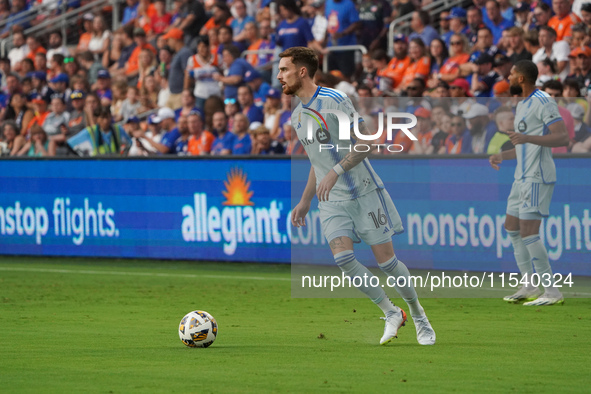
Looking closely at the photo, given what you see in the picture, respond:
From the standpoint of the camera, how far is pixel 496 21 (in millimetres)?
16844

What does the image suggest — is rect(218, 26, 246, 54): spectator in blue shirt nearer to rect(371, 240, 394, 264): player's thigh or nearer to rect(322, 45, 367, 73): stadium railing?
rect(322, 45, 367, 73): stadium railing

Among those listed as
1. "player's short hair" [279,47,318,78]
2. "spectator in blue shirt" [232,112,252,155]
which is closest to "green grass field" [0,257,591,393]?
"player's short hair" [279,47,318,78]

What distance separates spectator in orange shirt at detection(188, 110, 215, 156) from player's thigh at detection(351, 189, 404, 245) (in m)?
8.85

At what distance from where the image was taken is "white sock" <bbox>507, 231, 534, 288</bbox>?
11.5 m

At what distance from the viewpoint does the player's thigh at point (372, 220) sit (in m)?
8.10

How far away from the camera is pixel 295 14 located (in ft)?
61.2

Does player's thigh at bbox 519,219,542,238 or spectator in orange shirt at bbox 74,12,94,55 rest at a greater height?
spectator in orange shirt at bbox 74,12,94,55

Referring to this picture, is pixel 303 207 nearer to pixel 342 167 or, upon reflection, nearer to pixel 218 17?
pixel 342 167

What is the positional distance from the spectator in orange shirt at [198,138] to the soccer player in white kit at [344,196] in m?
8.75

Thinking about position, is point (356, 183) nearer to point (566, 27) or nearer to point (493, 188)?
point (493, 188)

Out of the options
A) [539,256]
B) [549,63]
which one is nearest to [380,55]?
[549,63]

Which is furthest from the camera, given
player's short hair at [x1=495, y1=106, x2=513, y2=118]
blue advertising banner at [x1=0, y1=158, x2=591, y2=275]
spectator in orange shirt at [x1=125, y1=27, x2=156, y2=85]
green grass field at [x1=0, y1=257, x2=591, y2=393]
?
spectator in orange shirt at [x1=125, y1=27, x2=156, y2=85]

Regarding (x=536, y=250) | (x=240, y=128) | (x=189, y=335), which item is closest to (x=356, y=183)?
(x=189, y=335)

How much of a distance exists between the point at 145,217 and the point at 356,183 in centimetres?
855
